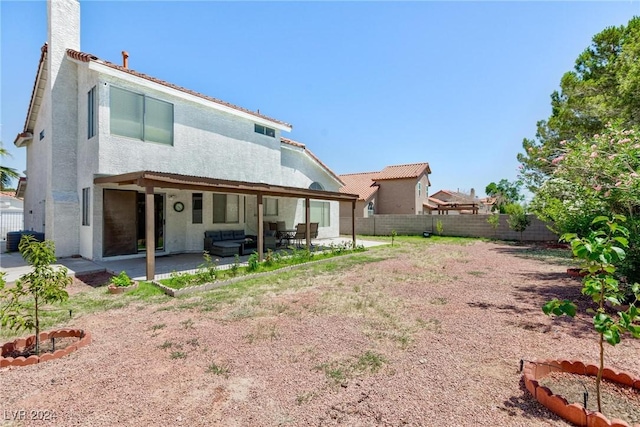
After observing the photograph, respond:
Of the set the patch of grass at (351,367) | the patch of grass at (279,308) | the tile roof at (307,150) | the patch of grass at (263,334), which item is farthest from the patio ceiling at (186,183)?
the patch of grass at (351,367)

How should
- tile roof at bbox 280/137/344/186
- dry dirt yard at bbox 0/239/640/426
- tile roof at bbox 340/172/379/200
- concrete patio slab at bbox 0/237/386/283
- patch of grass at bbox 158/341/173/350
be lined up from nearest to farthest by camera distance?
dry dirt yard at bbox 0/239/640/426, patch of grass at bbox 158/341/173/350, concrete patio slab at bbox 0/237/386/283, tile roof at bbox 280/137/344/186, tile roof at bbox 340/172/379/200

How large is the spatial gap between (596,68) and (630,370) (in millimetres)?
17213

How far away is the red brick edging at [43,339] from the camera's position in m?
3.78

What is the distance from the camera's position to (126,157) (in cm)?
996

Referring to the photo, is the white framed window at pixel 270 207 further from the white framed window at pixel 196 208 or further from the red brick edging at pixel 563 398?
the red brick edging at pixel 563 398

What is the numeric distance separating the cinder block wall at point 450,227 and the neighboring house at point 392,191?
247 cm

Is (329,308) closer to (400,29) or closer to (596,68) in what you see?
(400,29)

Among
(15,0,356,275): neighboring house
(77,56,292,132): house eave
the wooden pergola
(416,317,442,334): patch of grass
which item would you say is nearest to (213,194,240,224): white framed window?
(15,0,356,275): neighboring house

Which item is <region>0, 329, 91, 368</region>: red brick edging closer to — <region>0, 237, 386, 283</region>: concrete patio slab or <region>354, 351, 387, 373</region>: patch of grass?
<region>0, 237, 386, 283</region>: concrete patio slab

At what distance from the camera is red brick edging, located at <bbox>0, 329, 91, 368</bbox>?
3.78 metres

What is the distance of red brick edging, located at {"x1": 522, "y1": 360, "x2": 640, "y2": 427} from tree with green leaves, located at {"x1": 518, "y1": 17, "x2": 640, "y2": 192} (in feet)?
26.7

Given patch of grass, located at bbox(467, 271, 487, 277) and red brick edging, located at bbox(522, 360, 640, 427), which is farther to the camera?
patch of grass, located at bbox(467, 271, 487, 277)

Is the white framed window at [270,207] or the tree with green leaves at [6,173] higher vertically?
the tree with green leaves at [6,173]

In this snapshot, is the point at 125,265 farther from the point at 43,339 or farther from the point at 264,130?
the point at 264,130
